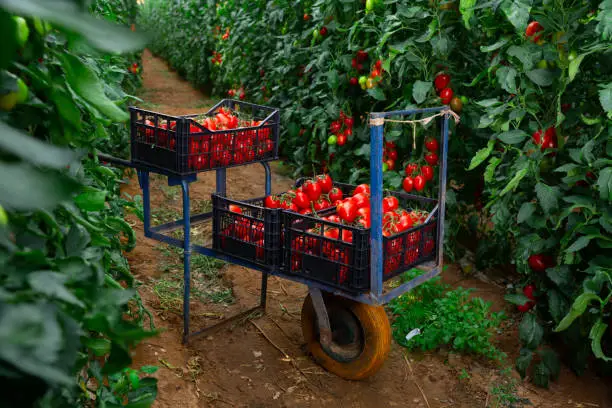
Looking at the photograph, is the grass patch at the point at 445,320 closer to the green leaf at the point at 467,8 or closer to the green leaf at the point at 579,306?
the green leaf at the point at 579,306

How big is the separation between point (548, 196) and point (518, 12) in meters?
0.81

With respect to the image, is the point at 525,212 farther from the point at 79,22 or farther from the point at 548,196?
the point at 79,22

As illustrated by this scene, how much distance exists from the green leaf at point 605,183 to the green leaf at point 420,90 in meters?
1.29

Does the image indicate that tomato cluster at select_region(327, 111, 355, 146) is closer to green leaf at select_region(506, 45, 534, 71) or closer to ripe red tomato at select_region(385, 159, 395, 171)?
ripe red tomato at select_region(385, 159, 395, 171)

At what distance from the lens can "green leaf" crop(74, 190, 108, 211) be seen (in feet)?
3.59

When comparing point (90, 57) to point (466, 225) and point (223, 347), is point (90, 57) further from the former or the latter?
point (466, 225)

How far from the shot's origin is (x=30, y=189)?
1.57ft

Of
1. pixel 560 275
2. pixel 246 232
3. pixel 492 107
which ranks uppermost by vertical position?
pixel 492 107

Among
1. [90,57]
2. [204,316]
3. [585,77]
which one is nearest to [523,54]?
[585,77]

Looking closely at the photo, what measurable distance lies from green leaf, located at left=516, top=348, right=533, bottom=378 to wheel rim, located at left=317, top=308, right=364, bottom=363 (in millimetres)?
736

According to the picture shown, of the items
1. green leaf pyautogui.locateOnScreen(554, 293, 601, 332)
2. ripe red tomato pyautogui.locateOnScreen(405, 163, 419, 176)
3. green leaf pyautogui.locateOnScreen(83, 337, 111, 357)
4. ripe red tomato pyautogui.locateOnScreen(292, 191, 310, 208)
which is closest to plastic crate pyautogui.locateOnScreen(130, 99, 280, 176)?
ripe red tomato pyautogui.locateOnScreen(292, 191, 310, 208)

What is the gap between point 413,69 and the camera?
13.2 feet

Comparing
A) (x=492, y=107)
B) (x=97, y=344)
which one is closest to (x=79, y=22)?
(x=97, y=344)

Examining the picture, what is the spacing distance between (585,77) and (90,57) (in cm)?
217
